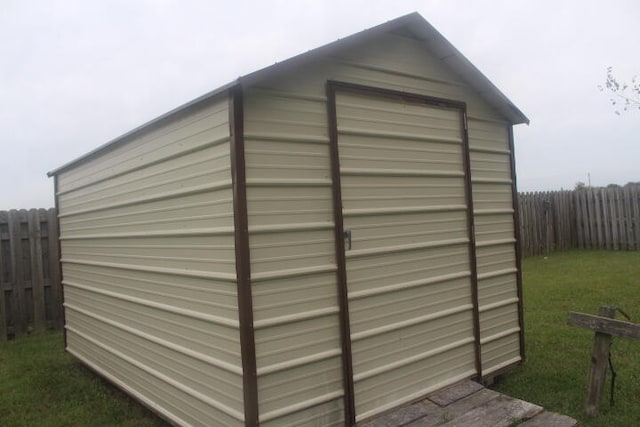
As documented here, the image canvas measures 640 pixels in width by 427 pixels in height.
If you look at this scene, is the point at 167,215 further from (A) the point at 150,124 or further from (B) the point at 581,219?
(B) the point at 581,219

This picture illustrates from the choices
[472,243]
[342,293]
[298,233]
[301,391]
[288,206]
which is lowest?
[301,391]

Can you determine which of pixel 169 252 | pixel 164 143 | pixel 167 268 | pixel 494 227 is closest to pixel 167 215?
pixel 169 252

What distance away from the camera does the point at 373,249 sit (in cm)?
391

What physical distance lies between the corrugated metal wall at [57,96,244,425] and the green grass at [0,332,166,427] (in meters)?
0.23

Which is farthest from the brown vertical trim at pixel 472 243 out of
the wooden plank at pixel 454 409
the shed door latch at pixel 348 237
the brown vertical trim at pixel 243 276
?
the brown vertical trim at pixel 243 276

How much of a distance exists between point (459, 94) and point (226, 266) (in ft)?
9.80

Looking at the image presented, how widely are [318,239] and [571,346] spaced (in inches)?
167

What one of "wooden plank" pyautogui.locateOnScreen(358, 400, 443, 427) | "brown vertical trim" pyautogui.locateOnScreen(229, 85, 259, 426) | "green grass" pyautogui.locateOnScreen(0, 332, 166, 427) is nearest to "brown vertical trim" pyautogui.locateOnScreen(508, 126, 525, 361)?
"wooden plank" pyautogui.locateOnScreen(358, 400, 443, 427)

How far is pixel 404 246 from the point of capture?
4172mm

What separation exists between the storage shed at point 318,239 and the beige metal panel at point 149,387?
25 millimetres

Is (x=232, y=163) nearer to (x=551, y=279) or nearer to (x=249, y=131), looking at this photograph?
(x=249, y=131)

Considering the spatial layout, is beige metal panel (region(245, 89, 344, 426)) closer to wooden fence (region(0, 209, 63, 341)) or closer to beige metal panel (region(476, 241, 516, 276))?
beige metal panel (region(476, 241, 516, 276))

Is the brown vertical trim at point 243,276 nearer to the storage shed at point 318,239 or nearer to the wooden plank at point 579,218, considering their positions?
the storage shed at point 318,239

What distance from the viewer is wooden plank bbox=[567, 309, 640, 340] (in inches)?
152
